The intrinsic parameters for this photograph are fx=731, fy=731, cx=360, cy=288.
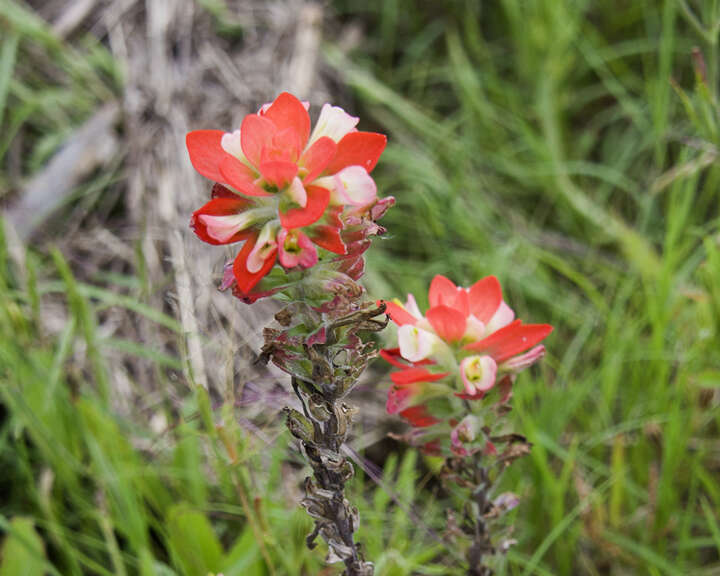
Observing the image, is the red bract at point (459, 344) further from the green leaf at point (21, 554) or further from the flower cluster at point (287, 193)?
the green leaf at point (21, 554)

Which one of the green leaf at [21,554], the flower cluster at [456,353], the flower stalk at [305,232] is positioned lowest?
the green leaf at [21,554]

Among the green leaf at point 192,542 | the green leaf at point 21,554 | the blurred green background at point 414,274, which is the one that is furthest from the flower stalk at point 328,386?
the green leaf at point 21,554

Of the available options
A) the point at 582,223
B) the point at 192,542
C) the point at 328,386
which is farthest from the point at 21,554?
the point at 582,223

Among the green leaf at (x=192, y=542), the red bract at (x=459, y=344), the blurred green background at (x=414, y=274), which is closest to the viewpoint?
the red bract at (x=459, y=344)

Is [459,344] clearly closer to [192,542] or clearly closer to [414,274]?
[192,542]

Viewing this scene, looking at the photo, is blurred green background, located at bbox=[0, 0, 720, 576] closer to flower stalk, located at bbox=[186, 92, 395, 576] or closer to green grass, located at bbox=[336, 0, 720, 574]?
green grass, located at bbox=[336, 0, 720, 574]
